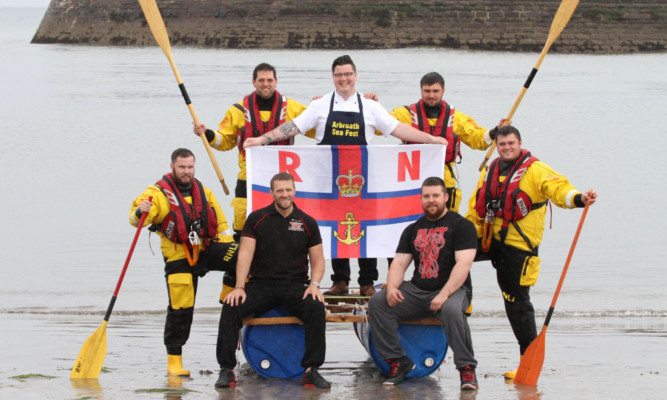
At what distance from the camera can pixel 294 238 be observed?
23.7 ft

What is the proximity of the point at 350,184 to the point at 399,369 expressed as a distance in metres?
1.60

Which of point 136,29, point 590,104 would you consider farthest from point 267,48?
point 590,104

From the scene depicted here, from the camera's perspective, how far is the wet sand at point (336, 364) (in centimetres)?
711

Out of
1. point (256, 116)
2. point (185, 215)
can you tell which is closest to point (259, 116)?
point (256, 116)

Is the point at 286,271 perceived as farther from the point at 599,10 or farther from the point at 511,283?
the point at 599,10

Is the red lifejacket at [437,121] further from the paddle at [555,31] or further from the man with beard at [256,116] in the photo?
the man with beard at [256,116]

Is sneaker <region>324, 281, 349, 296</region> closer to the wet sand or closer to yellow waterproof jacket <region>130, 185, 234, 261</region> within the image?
the wet sand

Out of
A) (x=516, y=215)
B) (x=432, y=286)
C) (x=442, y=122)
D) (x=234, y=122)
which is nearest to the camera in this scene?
(x=432, y=286)

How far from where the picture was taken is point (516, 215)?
7438 mm

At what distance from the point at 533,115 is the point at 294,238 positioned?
1198 inches

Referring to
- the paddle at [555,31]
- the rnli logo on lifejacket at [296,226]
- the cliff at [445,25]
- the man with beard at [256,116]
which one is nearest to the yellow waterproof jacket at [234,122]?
the man with beard at [256,116]

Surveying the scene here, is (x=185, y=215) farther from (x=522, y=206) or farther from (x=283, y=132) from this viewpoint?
(x=522, y=206)

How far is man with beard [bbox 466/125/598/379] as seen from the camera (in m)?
7.42

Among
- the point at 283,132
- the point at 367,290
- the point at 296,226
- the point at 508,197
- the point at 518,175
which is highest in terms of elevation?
the point at 283,132
